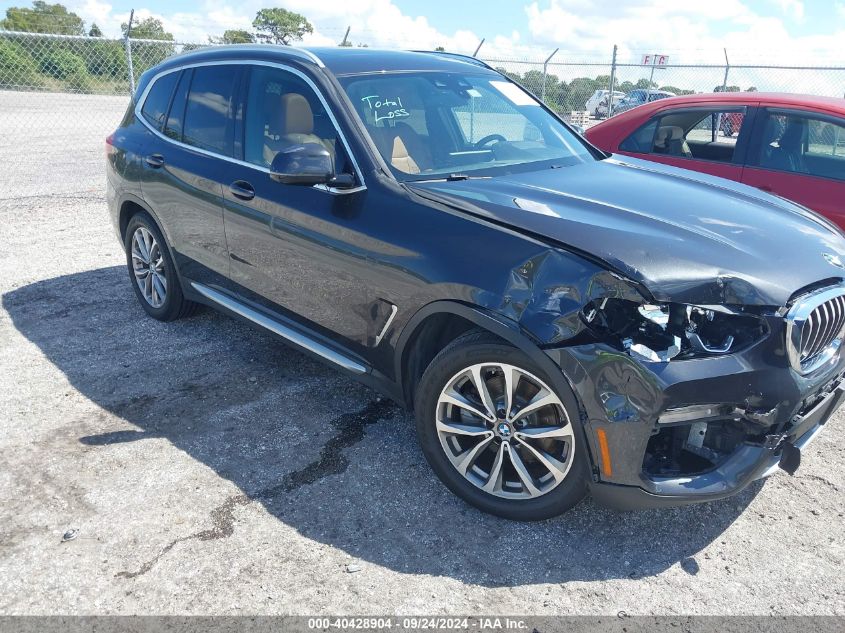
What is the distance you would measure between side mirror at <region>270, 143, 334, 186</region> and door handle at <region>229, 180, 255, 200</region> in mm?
634

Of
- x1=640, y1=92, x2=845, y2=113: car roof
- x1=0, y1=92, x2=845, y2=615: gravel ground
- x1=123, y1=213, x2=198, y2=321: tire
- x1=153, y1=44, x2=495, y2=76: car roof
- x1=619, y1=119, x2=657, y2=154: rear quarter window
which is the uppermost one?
x1=153, y1=44, x2=495, y2=76: car roof

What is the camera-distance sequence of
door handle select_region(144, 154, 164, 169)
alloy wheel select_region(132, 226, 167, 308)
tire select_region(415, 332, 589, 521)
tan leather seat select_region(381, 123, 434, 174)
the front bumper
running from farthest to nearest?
alloy wheel select_region(132, 226, 167, 308) < door handle select_region(144, 154, 164, 169) < tan leather seat select_region(381, 123, 434, 174) < tire select_region(415, 332, 589, 521) < the front bumper

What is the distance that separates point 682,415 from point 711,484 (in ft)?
1.01

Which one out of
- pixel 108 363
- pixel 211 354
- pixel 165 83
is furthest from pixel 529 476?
pixel 165 83

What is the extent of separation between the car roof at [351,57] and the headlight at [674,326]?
2.03 m

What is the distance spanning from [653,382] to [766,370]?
1.51ft

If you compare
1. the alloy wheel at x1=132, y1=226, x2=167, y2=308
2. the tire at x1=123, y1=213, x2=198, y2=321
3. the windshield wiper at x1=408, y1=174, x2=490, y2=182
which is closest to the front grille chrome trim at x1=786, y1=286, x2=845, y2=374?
the windshield wiper at x1=408, y1=174, x2=490, y2=182

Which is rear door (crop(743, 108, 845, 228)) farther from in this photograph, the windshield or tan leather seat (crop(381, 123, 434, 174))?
tan leather seat (crop(381, 123, 434, 174))

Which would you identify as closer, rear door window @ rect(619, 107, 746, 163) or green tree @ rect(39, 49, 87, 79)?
rear door window @ rect(619, 107, 746, 163)

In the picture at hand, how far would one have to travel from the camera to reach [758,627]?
2586 mm

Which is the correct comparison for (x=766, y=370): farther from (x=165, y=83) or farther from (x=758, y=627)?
(x=165, y=83)

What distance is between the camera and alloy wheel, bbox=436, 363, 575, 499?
292 centimetres

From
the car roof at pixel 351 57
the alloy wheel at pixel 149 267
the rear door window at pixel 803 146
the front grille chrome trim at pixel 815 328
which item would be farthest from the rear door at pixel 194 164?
the rear door window at pixel 803 146

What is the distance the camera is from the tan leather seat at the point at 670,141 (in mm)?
6219
